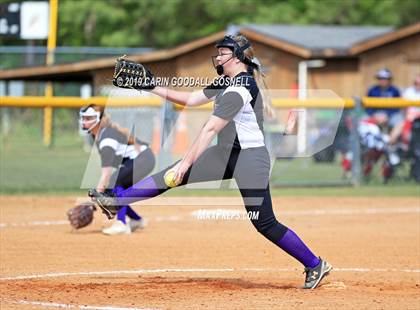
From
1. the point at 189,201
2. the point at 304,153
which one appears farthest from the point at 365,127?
the point at 189,201

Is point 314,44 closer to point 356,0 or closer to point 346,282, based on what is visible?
point 356,0

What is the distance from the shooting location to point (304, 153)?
18.0m

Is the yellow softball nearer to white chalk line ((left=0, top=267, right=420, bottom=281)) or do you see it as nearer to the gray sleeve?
the gray sleeve

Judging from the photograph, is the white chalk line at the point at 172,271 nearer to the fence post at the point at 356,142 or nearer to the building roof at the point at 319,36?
the fence post at the point at 356,142

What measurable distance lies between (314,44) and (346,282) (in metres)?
19.9

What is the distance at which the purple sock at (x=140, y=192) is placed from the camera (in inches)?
304

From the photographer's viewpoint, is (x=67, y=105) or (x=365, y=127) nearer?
(x=67, y=105)

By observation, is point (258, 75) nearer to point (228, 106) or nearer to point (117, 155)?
point (228, 106)

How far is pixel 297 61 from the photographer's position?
27594 millimetres

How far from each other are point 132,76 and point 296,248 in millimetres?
1989

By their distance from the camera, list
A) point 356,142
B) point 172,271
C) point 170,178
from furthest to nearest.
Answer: point 356,142
point 172,271
point 170,178

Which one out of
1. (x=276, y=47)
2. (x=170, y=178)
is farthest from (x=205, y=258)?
(x=276, y=47)

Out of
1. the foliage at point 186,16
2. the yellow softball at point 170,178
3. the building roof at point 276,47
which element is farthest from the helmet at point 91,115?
the foliage at point 186,16

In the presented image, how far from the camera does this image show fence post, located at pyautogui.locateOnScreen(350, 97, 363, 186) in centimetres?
1666
